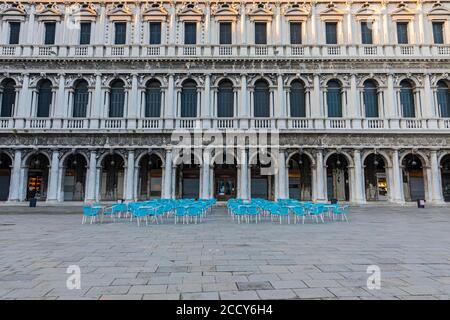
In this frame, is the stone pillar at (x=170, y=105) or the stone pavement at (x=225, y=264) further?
the stone pillar at (x=170, y=105)

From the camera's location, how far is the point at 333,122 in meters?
22.4

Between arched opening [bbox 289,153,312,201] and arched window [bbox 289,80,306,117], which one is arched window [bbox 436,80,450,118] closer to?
arched window [bbox 289,80,306,117]

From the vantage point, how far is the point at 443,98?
22.9m

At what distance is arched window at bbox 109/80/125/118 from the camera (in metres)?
23.2

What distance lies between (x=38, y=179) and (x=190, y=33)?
16655 mm

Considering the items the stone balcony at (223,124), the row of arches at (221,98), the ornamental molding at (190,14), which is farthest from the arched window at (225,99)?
the ornamental molding at (190,14)

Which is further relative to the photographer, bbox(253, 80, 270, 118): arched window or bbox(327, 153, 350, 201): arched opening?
bbox(327, 153, 350, 201): arched opening

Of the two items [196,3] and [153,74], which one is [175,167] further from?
[196,3]

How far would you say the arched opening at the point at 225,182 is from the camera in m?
23.9

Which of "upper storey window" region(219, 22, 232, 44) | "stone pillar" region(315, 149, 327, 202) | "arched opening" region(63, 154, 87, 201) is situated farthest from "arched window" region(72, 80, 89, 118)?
"stone pillar" region(315, 149, 327, 202)

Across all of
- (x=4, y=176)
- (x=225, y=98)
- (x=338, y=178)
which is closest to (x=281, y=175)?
(x=338, y=178)

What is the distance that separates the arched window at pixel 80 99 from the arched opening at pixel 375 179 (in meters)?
22.2

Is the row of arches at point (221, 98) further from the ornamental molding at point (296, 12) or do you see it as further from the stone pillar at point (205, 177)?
the ornamental molding at point (296, 12)

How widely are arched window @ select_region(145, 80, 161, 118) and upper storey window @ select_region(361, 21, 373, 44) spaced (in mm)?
16475
